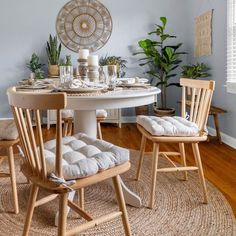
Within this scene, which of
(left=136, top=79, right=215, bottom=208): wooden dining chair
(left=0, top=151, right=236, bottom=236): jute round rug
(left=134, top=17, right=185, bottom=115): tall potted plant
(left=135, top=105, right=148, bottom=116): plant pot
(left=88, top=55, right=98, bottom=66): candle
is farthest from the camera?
(left=135, top=105, right=148, bottom=116): plant pot

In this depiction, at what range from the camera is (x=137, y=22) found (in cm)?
506

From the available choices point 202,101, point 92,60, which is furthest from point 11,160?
point 202,101

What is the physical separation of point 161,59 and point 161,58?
0.05ft

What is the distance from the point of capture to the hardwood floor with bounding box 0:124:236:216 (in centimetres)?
246

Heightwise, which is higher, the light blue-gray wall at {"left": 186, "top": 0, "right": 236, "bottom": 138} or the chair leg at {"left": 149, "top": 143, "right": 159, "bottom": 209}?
the light blue-gray wall at {"left": 186, "top": 0, "right": 236, "bottom": 138}

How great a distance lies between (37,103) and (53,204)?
1.13 metres

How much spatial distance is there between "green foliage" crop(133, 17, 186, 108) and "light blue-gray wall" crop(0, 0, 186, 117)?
22 centimetres

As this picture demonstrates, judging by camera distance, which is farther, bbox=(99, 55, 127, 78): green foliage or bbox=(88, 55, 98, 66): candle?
bbox=(99, 55, 127, 78): green foliage

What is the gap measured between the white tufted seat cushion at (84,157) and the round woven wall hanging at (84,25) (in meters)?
3.59

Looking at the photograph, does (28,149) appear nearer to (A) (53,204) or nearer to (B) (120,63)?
(A) (53,204)

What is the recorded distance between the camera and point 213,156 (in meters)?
3.25

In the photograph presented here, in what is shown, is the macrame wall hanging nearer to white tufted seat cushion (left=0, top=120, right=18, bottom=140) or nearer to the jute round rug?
the jute round rug

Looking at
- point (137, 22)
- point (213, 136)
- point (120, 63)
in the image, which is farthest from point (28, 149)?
point (137, 22)

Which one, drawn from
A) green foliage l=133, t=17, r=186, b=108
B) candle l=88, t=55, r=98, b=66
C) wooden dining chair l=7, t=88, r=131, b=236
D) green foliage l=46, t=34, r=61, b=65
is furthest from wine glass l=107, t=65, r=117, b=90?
green foliage l=46, t=34, r=61, b=65
